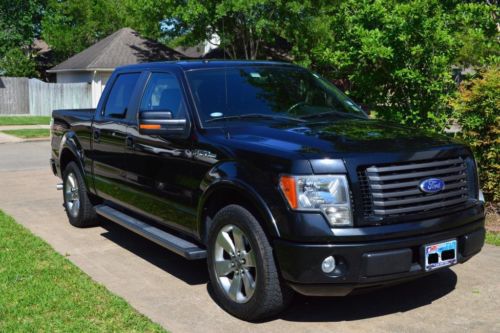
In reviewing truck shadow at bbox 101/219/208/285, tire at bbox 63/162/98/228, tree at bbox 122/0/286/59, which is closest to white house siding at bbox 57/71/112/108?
tree at bbox 122/0/286/59

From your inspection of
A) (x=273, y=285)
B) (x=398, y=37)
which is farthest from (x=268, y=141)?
(x=398, y=37)

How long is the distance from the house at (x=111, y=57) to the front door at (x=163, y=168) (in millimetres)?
26625

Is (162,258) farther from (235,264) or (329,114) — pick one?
(329,114)

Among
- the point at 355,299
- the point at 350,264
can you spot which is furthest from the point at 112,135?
the point at 350,264

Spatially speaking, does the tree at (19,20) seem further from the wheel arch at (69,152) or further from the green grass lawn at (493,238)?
the green grass lawn at (493,238)

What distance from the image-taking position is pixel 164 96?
552cm

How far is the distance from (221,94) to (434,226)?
2.11 metres

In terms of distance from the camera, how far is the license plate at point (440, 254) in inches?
161

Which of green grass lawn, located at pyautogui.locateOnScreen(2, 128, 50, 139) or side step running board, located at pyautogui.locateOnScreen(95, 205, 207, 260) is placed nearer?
side step running board, located at pyautogui.locateOnScreen(95, 205, 207, 260)

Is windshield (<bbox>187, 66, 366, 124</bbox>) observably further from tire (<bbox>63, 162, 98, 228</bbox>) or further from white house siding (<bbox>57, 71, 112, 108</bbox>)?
white house siding (<bbox>57, 71, 112, 108</bbox>)

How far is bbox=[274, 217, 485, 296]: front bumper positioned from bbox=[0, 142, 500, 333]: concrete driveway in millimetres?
500

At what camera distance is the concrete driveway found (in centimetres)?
437

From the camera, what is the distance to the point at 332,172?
3.88 meters

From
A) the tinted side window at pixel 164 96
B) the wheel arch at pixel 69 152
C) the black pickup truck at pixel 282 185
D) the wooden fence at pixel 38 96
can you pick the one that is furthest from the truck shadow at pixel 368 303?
the wooden fence at pixel 38 96
